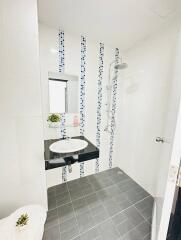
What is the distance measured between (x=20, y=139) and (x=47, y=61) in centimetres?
106

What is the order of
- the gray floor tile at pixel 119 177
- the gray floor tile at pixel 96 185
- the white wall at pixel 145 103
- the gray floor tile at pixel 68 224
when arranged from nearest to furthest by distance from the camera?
the gray floor tile at pixel 68 224 < the white wall at pixel 145 103 < the gray floor tile at pixel 96 185 < the gray floor tile at pixel 119 177

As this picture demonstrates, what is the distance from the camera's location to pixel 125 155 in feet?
7.06

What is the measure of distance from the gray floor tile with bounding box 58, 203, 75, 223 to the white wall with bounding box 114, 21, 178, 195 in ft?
3.80

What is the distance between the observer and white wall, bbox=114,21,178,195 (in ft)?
4.73

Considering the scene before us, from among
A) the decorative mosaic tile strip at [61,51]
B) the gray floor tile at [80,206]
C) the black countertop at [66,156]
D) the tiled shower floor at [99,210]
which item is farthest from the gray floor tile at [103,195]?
the decorative mosaic tile strip at [61,51]

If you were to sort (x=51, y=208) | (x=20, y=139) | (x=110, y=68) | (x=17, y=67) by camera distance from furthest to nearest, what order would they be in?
(x=110, y=68) < (x=51, y=208) < (x=20, y=139) < (x=17, y=67)

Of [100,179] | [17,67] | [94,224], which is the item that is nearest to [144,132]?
[100,179]

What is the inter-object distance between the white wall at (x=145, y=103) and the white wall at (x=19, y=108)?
4.80 feet

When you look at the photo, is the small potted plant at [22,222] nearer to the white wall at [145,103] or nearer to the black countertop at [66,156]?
the black countertop at [66,156]

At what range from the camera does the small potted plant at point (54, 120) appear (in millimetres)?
1560

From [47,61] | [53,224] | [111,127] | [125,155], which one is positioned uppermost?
[47,61]

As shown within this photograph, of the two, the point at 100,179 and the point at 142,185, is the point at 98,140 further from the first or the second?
the point at 142,185

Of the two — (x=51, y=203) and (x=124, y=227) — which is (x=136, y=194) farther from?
(x=51, y=203)

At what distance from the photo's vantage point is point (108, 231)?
1.21 metres
